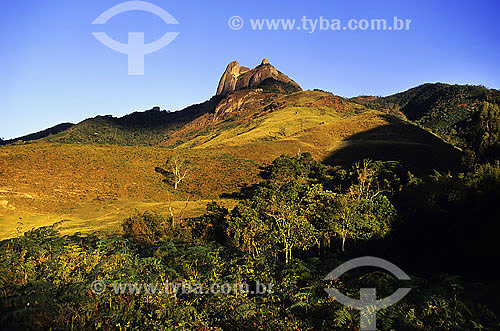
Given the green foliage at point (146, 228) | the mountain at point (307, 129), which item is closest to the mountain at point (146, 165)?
the mountain at point (307, 129)

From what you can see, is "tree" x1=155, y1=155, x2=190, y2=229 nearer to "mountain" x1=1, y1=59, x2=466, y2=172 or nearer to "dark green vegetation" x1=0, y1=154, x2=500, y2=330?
"mountain" x1=1, y1=59, x2=466, y2=172

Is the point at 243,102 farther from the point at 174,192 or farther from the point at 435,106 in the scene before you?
the point at 174,192

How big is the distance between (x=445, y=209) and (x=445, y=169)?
3651 cm

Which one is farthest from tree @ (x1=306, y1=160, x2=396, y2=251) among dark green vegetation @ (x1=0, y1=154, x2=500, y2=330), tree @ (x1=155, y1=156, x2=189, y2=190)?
tree @ (x1=155, y1=156, x2=189, y2=190)

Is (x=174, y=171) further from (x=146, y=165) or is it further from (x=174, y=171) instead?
(x=146, y=165)

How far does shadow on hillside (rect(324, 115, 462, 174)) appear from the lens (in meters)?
51.5

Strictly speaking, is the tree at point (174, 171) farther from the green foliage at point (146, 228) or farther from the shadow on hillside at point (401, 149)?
the shadow on hillside at point (401, 149)

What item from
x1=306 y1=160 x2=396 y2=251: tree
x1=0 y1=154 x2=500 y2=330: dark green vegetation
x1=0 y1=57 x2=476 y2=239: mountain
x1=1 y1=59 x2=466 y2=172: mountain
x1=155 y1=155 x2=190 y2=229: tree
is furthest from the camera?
x1=1 y1=59 x2=466 y2=172: mountain

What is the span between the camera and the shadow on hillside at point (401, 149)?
169 ft

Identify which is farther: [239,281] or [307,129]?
[307,129]

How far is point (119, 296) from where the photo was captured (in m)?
5.56

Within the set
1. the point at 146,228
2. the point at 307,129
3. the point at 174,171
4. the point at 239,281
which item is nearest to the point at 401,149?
the point at 307,129

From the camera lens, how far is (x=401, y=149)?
61.5m

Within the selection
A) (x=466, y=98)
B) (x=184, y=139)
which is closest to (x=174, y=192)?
(x=184, y=139)
